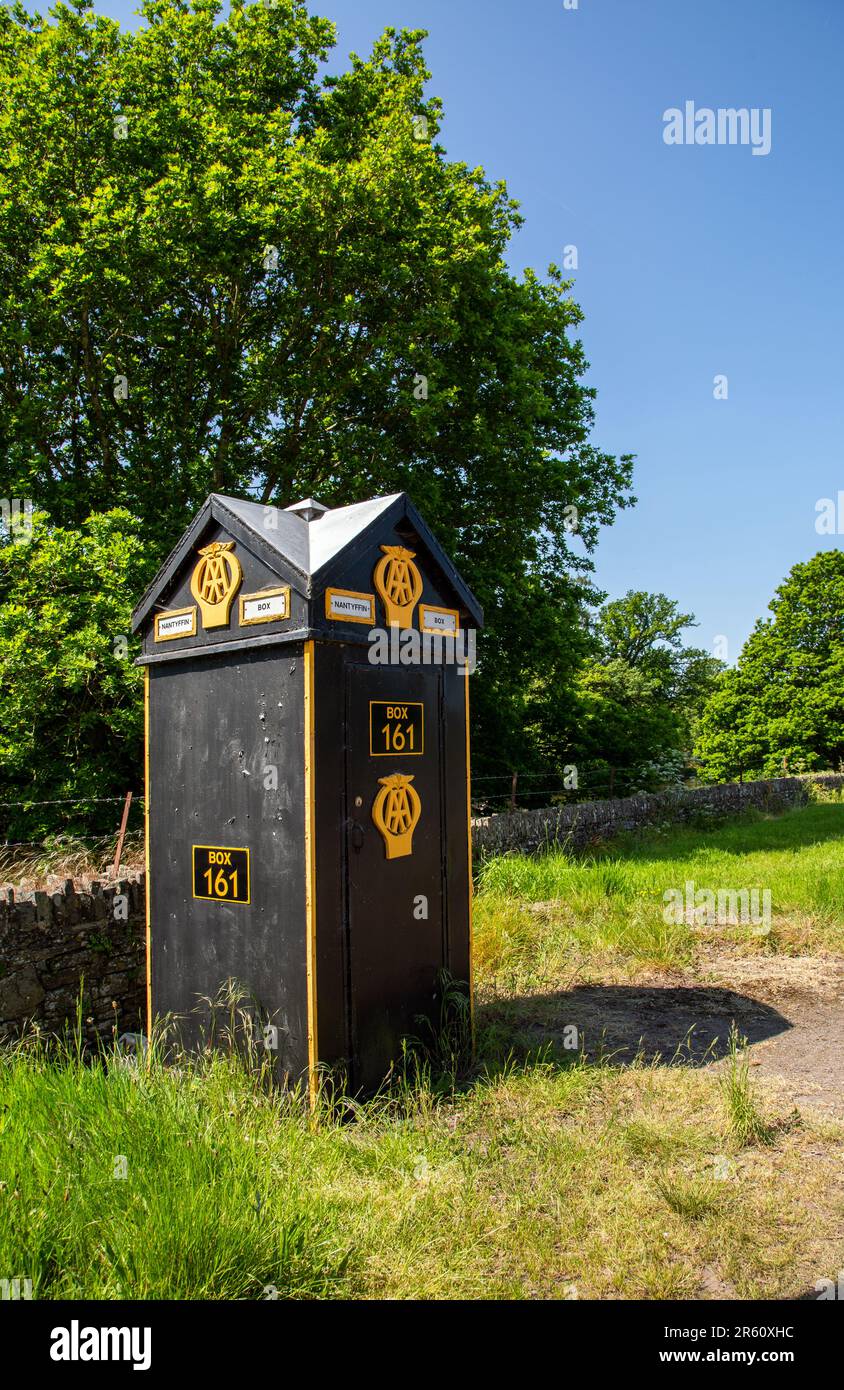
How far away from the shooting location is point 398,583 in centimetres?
562

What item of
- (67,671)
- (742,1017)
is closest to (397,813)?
(742,1017)

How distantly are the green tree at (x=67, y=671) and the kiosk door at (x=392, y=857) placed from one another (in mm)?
6332

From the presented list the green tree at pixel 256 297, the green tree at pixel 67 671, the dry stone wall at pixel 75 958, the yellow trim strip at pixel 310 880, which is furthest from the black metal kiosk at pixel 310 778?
the green tree at pixel 256 297

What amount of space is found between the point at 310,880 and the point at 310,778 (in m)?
0.56

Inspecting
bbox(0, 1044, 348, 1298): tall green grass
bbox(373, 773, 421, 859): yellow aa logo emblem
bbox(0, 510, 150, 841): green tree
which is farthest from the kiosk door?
bbox(0, 510, 150, 841): green tree

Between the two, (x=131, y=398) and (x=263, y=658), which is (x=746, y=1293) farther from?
(x=131, y=398)

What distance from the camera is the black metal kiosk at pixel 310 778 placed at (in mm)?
4918

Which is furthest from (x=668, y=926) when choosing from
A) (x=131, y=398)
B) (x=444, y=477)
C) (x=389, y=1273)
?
(x=131, y=398)

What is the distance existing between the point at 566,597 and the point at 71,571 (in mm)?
10840

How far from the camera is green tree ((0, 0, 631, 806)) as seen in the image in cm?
1318

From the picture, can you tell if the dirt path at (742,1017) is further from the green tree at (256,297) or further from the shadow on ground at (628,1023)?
the green tree at (256,297)

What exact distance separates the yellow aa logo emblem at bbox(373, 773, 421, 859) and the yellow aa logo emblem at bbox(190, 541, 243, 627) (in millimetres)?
1442

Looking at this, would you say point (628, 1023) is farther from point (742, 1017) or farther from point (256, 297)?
point (256, 297)

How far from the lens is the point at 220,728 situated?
539cm
